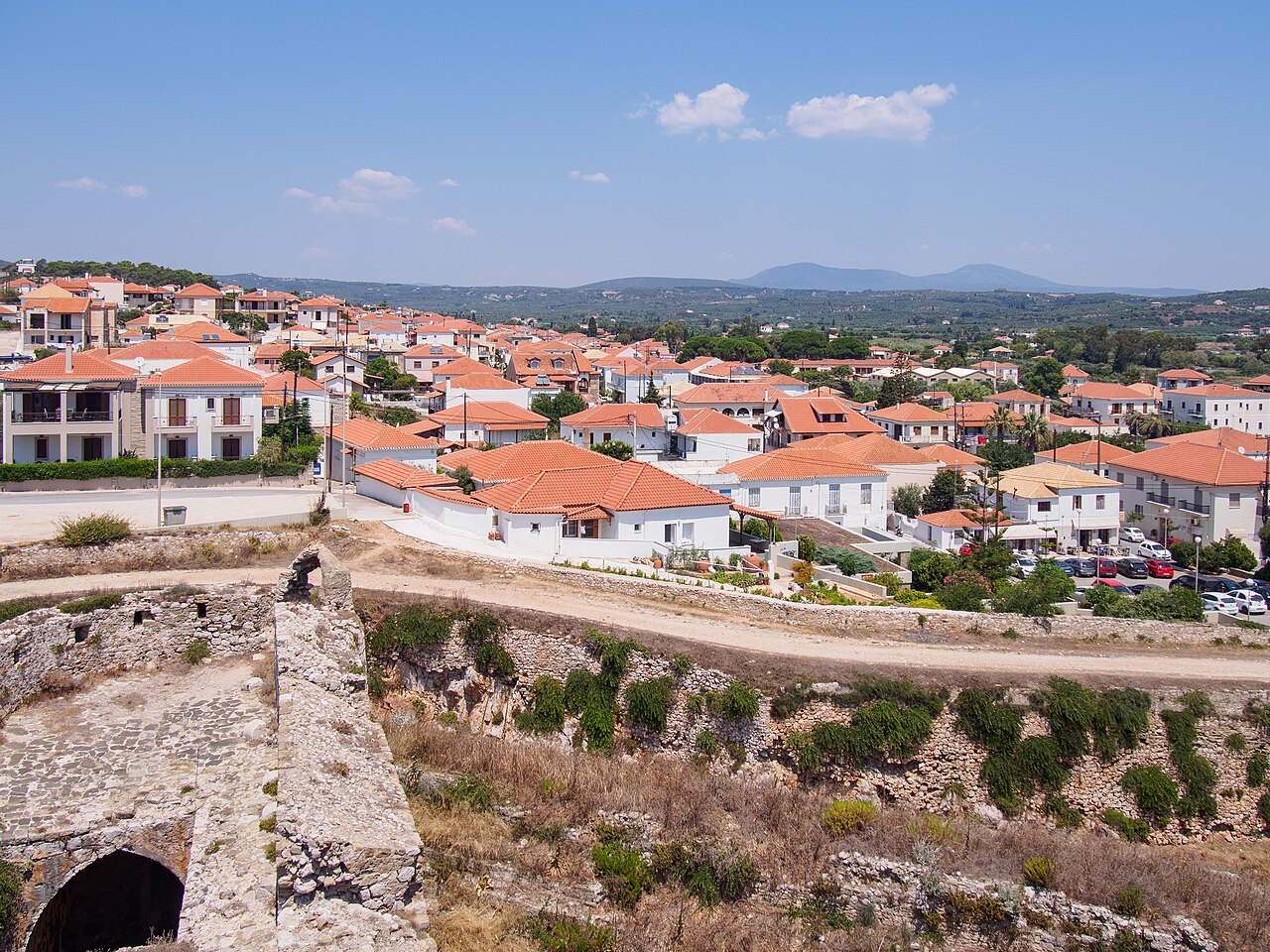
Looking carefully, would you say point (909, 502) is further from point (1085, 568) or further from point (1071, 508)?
point (1085, 568)

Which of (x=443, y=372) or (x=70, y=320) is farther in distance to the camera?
(x=443, y=372)

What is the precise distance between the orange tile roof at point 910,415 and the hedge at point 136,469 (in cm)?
4439

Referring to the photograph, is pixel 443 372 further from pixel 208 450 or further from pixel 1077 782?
pixel 1077 782

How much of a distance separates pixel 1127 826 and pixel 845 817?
17.9 feet


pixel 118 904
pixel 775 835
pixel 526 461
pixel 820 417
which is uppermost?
pixel 820 417

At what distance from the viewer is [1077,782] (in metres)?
15.6

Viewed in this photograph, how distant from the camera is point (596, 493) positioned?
27734mm

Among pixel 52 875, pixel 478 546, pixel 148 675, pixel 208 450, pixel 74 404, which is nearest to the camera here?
pixel 52 875

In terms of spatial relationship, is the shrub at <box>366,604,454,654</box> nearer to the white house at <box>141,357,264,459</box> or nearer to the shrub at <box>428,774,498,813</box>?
the shrub at <box>428,774,498,813</box>

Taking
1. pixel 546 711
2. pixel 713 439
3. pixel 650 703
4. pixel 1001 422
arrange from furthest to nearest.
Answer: pixel 1001 422 → pixel 713 439 → pixel 546 711 → pixel 650 703

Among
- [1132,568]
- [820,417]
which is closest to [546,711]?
[1132,568]

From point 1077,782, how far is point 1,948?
1478 centimetres

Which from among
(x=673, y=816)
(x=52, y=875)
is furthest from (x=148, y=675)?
(x=673, y=816)

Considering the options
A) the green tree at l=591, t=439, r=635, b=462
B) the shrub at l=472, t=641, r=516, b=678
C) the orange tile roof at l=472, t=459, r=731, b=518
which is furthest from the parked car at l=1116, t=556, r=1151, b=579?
the shrub at l=472, t=641, r=516, b=678
